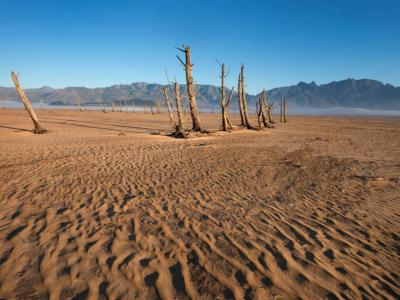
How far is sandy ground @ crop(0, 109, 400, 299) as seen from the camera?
2914 mm

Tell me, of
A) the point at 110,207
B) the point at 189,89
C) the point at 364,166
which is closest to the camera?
the point at 110,207

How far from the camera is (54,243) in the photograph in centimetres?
376

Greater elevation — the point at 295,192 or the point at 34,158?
the point at 34,158

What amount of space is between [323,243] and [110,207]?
4183 millimetres

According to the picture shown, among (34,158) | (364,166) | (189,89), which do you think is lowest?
(364,166)

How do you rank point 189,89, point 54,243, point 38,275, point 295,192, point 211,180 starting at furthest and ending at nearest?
point 189,89
point 211,180
point 295,192
point 54,243
point 38,275

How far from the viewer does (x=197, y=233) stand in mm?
4090

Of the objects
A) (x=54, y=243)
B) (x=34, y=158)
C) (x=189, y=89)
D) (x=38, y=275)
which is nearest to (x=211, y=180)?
(x=54, y=243)

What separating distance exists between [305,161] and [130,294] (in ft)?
29.0

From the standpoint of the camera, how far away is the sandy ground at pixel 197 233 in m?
2.91

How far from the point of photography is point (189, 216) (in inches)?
187

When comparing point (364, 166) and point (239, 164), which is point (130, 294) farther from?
point (364, 166)

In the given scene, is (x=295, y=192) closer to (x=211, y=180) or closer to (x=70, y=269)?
(x=211, y=180)

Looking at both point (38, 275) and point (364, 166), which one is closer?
point (38, 275)
